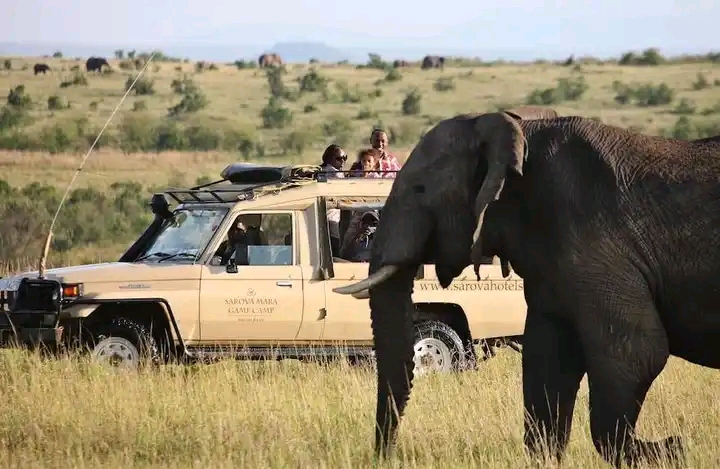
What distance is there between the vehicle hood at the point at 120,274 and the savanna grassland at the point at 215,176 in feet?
2.26

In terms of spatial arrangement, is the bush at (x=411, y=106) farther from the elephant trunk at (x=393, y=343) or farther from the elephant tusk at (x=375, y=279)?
the elephant tusk at (x=375, y=279)

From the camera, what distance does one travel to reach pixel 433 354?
14.4 meters

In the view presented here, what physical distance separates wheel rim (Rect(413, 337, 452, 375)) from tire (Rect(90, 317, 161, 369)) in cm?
221

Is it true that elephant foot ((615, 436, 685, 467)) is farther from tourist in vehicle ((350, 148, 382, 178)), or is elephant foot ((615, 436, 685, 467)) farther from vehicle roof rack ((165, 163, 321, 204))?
tourist in vehicle ((350, 148, 382, 178))

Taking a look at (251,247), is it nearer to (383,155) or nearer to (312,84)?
(383,155)

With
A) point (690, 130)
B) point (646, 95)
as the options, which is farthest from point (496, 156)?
point (646, 95)

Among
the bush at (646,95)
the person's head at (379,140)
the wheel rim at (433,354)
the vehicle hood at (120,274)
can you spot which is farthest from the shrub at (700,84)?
the vehicle hood at (120,274)

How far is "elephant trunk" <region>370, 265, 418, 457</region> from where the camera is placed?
969cm

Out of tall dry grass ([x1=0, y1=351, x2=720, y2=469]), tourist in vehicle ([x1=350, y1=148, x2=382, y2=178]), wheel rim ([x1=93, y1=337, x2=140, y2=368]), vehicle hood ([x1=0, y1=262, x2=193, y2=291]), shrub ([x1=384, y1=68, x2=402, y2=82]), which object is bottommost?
tall dry grass ([x1=0, y1=351, x2=720, y2=469])

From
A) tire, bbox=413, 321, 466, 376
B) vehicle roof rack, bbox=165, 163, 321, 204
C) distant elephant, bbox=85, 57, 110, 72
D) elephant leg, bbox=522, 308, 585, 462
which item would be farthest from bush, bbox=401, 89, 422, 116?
elephant leg, bbox=522, 308, 585, 462

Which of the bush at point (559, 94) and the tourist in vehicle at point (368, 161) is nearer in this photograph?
the tourist in vehicle at point (368, 161)

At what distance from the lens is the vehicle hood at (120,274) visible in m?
14.0

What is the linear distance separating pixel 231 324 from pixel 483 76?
73.5m

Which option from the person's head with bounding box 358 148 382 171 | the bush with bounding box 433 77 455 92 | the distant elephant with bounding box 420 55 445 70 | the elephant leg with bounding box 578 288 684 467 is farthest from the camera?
the distant elephant with bounding box 420 55 445 70
